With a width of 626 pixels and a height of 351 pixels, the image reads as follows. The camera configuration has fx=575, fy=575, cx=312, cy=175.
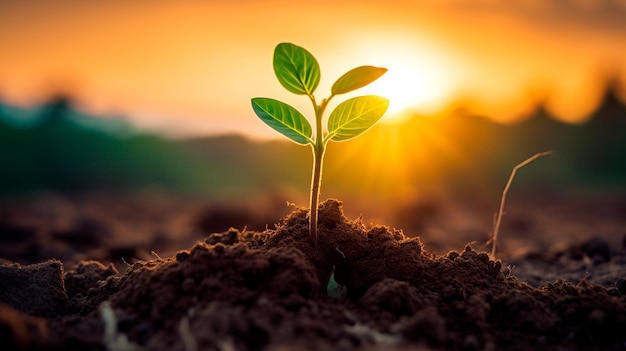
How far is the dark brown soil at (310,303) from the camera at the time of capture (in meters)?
2.29

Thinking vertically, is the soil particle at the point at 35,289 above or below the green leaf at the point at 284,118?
below

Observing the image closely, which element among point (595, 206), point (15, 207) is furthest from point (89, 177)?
point (595, 206)

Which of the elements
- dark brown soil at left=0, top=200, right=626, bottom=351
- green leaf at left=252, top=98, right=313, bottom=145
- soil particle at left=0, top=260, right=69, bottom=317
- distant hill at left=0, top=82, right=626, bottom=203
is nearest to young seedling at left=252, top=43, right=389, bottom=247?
green leaf at left=252, top=98, right=313, bottom=145

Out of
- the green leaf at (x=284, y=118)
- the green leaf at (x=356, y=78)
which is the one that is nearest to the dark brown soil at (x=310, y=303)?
the green leaf at (x=284, y=118)

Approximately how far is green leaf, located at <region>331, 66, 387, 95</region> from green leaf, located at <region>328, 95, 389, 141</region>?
130 millimetres

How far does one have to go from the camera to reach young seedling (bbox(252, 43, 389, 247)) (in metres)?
2.78

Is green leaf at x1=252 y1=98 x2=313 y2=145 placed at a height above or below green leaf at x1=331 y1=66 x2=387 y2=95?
below

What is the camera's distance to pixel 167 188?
24203mm

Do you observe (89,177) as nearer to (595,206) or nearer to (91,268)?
(595,206)

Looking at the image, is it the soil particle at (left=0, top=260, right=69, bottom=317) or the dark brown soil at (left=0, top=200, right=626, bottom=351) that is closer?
the dark brown soil at (left=0, top=200, right=626, bottom=351)

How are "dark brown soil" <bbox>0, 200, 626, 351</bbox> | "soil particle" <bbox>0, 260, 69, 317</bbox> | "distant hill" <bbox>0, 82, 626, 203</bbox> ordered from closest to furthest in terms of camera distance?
"dark brown soil" <bbox>0, 200, 626, 351</bbox> → "soil particle" <bbox>0, 260, 69, 317</bbox> → "distant hill" <bbox>0, 82, 626, 203</bbox>

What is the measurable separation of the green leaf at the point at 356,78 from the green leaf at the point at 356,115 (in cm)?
13

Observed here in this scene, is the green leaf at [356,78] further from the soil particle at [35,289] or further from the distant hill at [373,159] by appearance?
the distant hill at [373,159]

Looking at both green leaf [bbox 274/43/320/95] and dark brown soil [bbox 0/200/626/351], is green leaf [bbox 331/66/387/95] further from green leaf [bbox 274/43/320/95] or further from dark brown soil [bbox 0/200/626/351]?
dark brown soil [bbox 0/200/626/351]
